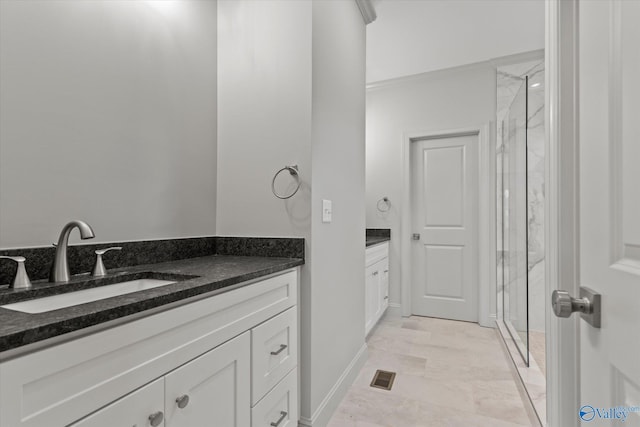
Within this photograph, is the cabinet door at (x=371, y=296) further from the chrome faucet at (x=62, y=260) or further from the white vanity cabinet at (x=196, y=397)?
the chrome faucet at (x=62, y=260)

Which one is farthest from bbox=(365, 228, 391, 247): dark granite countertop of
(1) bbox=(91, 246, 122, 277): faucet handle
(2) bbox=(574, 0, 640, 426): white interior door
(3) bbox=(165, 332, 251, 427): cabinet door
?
(2) bbox=(574, 0, 640, 426): white interior door

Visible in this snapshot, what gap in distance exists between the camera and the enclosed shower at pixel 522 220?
1993 mm

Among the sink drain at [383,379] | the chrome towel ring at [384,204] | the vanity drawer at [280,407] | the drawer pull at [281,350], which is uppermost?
the chrome towel ring at [384,204]

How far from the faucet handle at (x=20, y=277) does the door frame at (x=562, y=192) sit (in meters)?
1.65

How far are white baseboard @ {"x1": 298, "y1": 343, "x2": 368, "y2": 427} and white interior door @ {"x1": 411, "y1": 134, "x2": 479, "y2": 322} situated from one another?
4.95ft

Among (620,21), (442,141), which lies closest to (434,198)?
(442,141)

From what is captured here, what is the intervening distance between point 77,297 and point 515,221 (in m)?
2.87

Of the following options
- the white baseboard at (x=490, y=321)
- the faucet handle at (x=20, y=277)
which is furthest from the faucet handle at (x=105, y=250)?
the white baseboard at (x=490, y=321)

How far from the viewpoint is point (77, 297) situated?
1.01m

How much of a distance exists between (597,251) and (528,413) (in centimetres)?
174

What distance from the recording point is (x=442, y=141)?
3510mm

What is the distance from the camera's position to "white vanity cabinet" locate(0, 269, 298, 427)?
1.95 feet

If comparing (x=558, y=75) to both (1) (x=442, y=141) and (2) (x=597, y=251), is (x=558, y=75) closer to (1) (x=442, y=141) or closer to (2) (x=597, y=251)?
(2) (x=597, y=251)

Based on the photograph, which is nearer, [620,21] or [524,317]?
[620,21]
